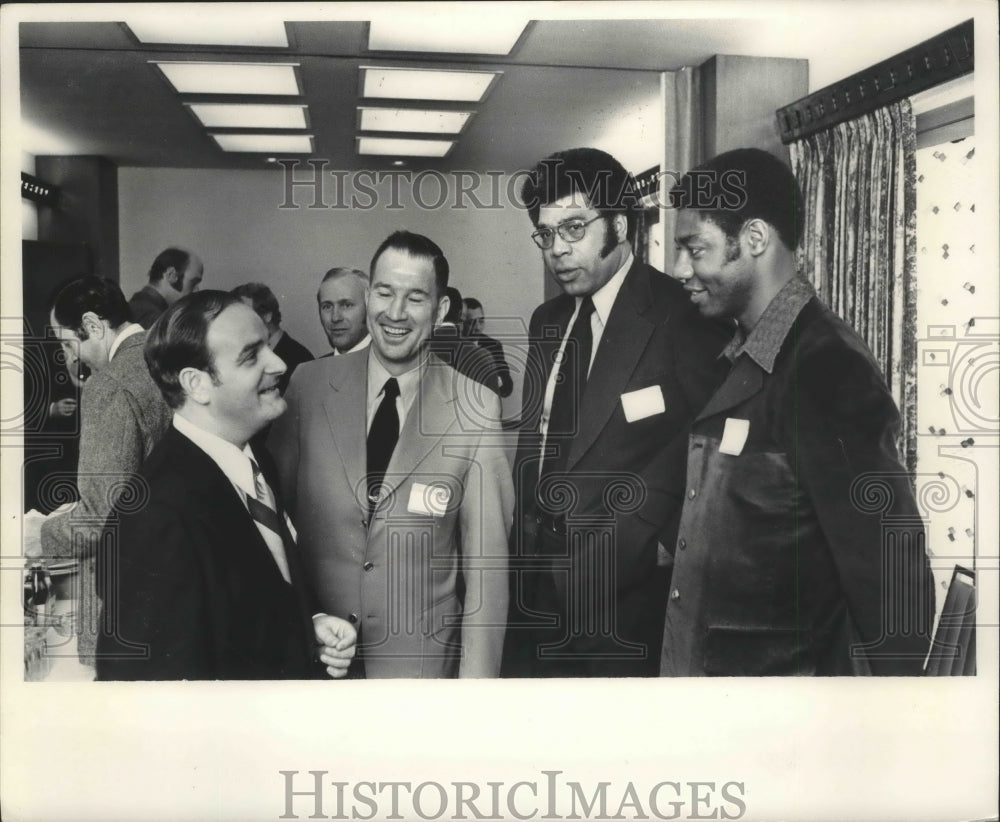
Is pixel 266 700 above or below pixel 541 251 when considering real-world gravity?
below

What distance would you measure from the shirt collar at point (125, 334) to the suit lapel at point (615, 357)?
1.17 metres

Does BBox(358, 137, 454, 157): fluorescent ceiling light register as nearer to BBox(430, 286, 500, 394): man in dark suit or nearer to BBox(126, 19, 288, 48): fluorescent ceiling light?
BBox(126, 19, 288, 48): fluorescent ceiling light

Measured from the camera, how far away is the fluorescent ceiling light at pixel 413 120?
2.84m

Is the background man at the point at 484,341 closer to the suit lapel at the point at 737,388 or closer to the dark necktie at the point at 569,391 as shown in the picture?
the dark necktie at the point at 569,391

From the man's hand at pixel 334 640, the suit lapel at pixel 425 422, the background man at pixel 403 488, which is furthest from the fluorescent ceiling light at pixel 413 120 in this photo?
the man's hand at pixel 334 640

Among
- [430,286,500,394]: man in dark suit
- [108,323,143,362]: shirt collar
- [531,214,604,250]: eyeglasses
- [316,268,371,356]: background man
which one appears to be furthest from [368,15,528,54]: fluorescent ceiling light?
[108,323,143,362]: shirt collar

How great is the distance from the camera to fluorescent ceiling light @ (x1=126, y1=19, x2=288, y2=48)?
9.14 feet

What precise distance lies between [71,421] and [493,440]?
111 centimetres

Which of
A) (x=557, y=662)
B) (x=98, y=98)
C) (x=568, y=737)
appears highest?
(x=98, y=98)

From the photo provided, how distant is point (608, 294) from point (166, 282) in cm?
116

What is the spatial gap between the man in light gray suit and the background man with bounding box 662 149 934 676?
1437mm

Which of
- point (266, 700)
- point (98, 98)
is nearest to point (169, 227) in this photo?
point (98, 98)

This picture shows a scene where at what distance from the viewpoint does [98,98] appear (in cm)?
281

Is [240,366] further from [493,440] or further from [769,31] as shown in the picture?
[769,31]
